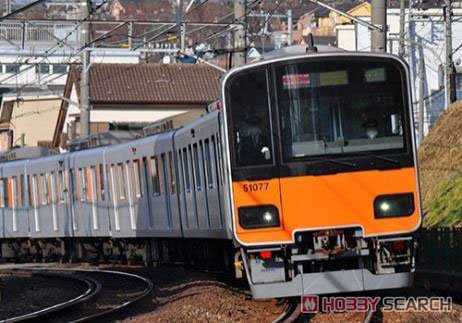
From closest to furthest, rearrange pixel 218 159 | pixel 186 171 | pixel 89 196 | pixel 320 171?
pixel 320 171, pixel 218 159, pixel 186 171, pixel 89 196

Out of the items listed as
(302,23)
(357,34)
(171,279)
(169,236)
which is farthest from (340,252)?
(302,23)

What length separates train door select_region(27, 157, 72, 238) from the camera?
2727cm

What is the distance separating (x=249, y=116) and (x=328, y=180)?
1089 millimetres

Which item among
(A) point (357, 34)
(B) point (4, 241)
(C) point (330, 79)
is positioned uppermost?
(A) point (357, 34)

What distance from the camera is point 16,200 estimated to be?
29906mm

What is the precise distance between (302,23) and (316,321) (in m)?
76.9

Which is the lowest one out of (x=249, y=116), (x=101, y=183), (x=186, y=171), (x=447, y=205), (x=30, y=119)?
(x=447, y=205)

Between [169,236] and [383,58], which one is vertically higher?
[383,58]

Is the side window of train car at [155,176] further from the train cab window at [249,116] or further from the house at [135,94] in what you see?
the house at [135,94]

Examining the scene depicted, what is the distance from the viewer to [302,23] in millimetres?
87625

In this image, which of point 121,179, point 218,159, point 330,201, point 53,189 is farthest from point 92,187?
point 330,201

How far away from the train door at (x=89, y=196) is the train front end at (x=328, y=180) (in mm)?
12332

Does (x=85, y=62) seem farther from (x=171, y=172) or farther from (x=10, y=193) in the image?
(x=171, y=172)

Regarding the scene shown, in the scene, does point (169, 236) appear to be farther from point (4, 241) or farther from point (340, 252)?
point (4, 241)
